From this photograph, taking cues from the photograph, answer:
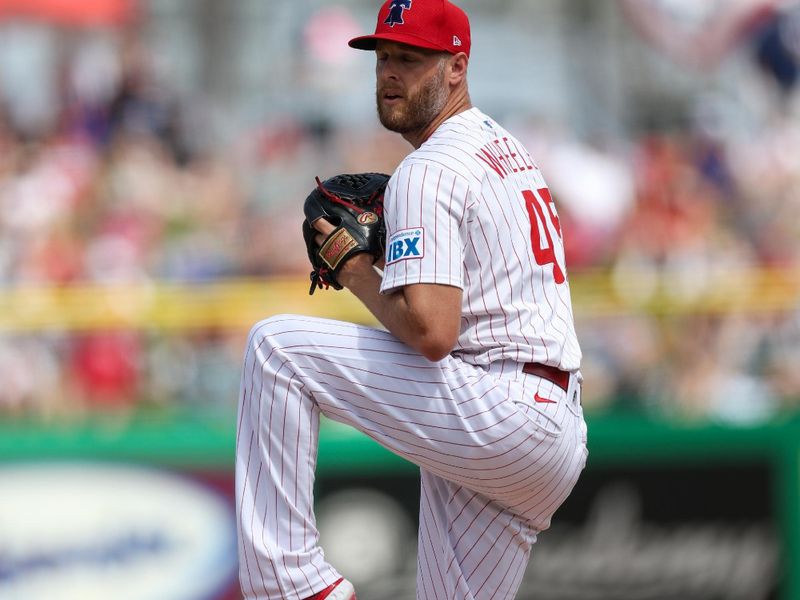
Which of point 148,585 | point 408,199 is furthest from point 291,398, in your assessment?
point 148,585

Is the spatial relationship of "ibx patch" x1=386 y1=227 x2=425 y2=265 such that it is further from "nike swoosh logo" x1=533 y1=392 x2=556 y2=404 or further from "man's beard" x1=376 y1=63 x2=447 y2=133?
"nike swoosh logo" x1=533 y1=392 x2=556 y2=404

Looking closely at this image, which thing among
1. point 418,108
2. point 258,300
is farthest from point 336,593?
point 258,300

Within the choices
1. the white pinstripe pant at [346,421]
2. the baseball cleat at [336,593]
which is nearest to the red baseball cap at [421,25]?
the white pinstripe pant at [346,421]

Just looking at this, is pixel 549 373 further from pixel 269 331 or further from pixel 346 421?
pixel 269 331

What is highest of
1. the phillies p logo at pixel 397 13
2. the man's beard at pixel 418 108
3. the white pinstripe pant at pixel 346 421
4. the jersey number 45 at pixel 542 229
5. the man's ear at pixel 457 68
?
the phillies p logo at pixel 397 13

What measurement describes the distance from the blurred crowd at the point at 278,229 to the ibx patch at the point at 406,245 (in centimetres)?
362

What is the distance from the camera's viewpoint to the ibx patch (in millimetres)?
3143

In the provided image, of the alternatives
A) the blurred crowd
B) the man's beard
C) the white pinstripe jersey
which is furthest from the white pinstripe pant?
the blurred crowd

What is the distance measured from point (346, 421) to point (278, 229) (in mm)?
4785

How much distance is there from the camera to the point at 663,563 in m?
6.13

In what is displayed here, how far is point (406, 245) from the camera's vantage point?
3.16 m

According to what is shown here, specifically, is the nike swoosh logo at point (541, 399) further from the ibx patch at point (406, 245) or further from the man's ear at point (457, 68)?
the man's ear at point (457, 68)

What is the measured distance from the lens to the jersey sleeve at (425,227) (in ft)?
10.3

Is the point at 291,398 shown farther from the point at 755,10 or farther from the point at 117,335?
the point at 755,10
